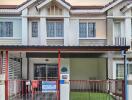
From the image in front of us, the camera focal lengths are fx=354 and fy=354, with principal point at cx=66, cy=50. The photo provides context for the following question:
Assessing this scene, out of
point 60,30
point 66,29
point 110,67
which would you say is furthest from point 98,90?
point 60,30

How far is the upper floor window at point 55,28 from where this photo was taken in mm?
28516

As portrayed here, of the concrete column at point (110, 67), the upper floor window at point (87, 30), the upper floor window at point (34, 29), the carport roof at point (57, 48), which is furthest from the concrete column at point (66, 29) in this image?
the carport roof at point (57, 48)

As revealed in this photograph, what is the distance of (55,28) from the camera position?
93.7ft

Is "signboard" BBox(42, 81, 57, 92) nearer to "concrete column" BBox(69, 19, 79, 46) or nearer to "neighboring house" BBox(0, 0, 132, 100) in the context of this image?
"neighboring house" BBox(0, 0, 132, 100)

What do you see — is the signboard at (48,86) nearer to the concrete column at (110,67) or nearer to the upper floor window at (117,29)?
the concrete column at (110,67)

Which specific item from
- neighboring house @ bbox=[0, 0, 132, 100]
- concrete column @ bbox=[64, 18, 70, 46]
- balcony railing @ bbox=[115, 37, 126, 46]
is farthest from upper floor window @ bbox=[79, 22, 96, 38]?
balcony railing @ bbox=[115, 37, 126, 46]

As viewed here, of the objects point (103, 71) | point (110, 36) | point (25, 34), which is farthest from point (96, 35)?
point (25, 34)

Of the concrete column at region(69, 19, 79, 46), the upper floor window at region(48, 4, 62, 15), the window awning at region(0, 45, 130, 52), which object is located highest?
the upper floor window at region(48, 4, 62, 15)

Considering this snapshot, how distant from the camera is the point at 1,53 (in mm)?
21484

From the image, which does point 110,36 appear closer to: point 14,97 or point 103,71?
point 103,71

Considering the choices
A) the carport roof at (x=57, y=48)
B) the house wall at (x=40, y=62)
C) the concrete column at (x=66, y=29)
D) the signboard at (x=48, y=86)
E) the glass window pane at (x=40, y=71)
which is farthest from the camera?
the glass window pane at (x=40, y=71)

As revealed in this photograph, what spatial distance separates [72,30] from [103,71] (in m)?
4.30

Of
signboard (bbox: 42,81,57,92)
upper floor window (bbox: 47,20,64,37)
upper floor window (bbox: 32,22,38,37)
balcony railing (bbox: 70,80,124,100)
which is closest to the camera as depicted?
signboard (bbox: 42,81,57,92)

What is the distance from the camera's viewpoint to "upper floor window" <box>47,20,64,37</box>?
1123 inches
